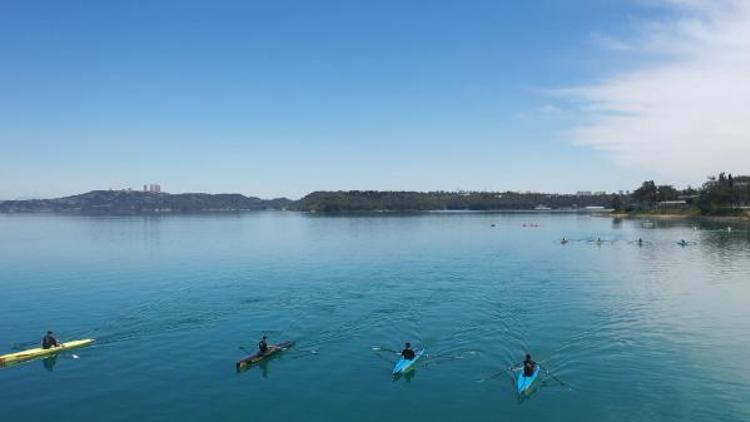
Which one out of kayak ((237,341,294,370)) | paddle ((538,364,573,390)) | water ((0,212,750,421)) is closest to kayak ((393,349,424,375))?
water ((0,212,750,421))

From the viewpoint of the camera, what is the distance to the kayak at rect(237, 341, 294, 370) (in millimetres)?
39406

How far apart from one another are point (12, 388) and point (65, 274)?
5318 cm

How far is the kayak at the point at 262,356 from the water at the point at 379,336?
74 cm

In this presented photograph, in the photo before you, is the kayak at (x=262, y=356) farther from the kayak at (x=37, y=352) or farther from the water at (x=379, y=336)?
the kayak at (x=37, y=352)

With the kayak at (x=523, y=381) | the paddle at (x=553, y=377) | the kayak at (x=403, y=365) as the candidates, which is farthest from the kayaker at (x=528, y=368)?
the kayak at (x=403, y=365)

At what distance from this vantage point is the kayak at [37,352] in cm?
4056

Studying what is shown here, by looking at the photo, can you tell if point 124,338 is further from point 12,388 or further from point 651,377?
point 651,377

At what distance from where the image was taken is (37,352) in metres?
42.3

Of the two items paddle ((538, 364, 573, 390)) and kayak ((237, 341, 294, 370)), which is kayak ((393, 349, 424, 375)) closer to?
paddle ((538, 364, 573, 390))

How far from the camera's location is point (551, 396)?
3419 centimetres

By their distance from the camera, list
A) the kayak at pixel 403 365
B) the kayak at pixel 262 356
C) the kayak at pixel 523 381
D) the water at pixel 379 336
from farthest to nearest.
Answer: the kayak at pixel 262 356 < the kayak at pixel 403 365 < the kayak at pixel 523 381 < the water at pixel 379 336

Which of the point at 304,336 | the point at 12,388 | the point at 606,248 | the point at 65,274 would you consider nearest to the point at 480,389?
the point at 304,336

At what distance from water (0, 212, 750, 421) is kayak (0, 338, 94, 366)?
85 centimetres

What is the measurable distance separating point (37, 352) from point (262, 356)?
1746 centimetres
